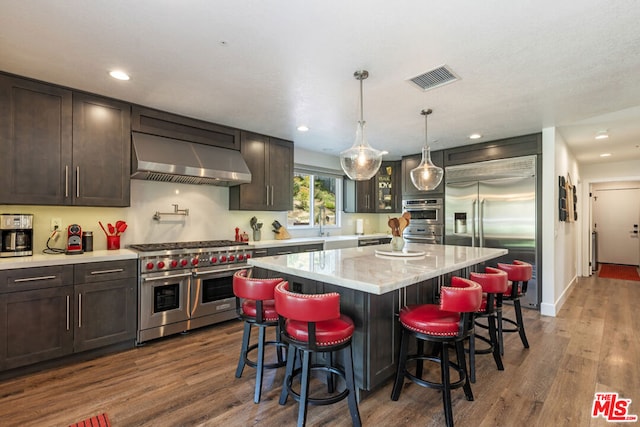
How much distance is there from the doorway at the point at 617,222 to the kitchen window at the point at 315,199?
7.17 m

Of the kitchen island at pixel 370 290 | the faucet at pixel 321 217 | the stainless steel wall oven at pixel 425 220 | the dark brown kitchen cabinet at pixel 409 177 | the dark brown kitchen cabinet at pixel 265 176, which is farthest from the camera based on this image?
the faucet at pixel 321 217

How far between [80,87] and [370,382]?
351 centimetres

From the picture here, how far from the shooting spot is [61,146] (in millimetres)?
2918

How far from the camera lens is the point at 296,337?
6.09 feet

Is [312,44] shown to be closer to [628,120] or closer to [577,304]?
[628,120]

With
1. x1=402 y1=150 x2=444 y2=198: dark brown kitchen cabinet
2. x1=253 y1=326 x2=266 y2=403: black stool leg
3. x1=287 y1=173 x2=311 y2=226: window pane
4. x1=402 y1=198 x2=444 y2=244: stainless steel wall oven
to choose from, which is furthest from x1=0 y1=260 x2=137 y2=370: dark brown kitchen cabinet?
x1=402 y1=150 x2=444 y2=198: dark brown kitchen cabinet

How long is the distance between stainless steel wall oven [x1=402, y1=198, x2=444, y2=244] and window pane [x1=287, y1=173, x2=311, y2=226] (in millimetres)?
1835

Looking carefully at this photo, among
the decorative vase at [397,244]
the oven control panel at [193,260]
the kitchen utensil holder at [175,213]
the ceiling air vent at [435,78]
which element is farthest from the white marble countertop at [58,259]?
the ceiling air vent at [435,78]

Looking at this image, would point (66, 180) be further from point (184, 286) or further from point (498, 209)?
point (498, 209)

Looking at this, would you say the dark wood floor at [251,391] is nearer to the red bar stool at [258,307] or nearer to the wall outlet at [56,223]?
the red bar stool at [258,307]

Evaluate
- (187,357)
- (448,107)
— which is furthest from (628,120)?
(187,357)

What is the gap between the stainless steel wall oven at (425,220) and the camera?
5496 mm

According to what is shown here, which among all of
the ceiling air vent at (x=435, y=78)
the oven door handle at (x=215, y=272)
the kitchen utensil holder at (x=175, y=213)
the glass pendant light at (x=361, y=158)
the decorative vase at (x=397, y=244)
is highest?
the ceiling air vent at (x=435, y=78)

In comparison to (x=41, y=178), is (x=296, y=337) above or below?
below
